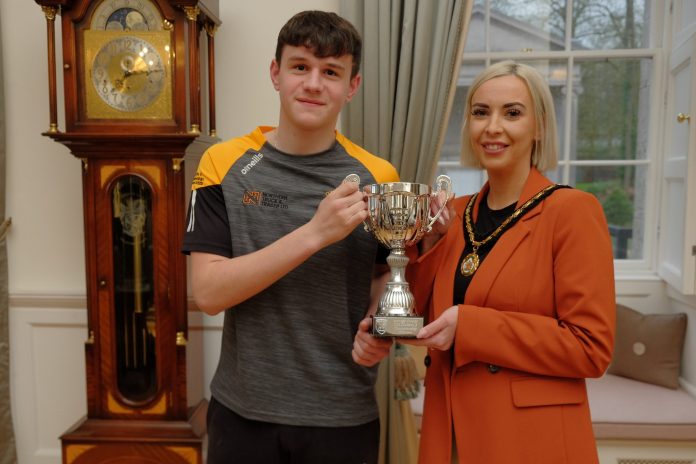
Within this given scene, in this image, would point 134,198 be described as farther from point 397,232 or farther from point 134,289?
point 397,232

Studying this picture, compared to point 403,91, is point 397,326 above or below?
below

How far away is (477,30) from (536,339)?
2054mm

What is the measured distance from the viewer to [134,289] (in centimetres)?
227

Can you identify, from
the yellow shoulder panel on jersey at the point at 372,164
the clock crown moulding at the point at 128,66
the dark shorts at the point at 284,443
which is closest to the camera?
the dark shorts at the point at 284,443

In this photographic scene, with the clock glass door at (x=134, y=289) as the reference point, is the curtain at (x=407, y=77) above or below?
above

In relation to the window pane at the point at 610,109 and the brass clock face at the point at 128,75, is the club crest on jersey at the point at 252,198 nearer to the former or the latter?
the brass clock face at the point at 128,75

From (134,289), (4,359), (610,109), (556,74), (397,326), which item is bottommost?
(4,359)

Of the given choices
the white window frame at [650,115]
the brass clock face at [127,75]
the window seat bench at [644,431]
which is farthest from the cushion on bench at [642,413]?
the brass clock face at [127,75]

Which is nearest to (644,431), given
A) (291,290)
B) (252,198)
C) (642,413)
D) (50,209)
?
(642,413)

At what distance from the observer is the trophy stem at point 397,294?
1.27 m

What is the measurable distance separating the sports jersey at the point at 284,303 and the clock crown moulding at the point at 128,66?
0.84 m

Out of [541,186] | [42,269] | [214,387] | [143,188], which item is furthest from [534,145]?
[42,269]

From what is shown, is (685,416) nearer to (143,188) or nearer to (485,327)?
(485,327)

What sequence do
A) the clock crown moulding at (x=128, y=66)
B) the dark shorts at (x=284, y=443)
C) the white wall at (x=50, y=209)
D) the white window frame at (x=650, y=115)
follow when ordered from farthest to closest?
the white window frame at (x=650, y=115)
the white wall at (x=50, y=209)
the clock crown moulding at (x=128, y=66)
the dark shorts at (x=284, y=443)
